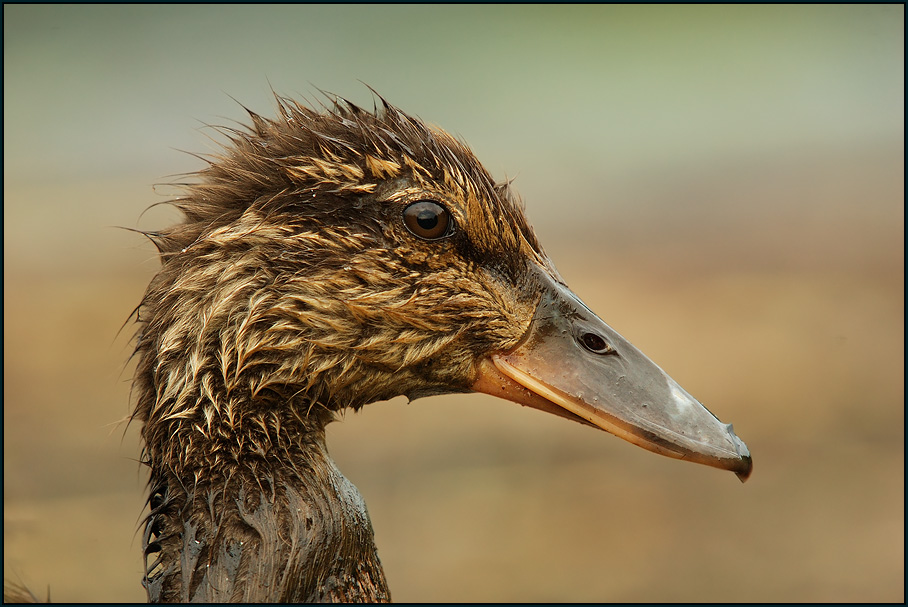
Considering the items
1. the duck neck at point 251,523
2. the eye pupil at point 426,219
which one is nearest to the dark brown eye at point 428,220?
the eye pupil at point 426,219

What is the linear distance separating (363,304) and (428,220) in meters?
0.32

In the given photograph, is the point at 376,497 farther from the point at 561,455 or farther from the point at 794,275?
the point at 794,275

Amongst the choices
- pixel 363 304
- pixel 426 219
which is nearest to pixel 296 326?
pixel 363 304

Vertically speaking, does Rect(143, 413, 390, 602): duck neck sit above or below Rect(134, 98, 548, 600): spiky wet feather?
below

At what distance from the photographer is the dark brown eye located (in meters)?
2.79

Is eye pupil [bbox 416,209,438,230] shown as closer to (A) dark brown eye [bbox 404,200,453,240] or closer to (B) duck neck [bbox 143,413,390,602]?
(A) dark brown eye [bbox 404,200,453,240]

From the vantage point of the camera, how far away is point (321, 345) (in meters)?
2.75

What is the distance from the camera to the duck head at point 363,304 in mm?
2693

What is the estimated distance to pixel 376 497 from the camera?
7141 mm

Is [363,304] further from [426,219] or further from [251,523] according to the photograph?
[251,523]

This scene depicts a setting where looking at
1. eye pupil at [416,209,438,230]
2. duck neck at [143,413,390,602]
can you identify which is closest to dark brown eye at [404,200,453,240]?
eye pupil at [416,209,438,230]

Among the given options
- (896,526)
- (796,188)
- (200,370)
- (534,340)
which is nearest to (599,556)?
(896,526)

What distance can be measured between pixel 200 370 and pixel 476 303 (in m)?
0.83

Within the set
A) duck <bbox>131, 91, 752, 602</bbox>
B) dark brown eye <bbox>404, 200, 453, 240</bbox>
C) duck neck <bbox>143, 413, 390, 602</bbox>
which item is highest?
dark brown eye <bbox>404, 200, 453, 240</bbox>
